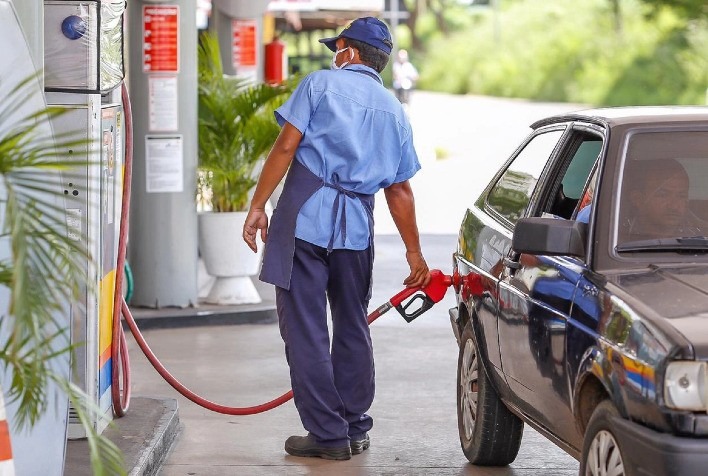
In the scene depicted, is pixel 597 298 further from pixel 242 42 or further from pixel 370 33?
pixel 242 42

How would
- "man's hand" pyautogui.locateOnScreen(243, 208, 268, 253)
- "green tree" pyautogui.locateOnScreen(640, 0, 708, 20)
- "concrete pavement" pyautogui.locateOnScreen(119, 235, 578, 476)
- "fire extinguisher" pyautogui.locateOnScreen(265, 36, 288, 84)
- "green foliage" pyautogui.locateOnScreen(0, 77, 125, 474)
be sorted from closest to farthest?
1. "green foliage" pyautogui.locateOnScreen(0, 77, 125, 474)
2. "man's hand" pyautogui.locateOnScreen(243, 208, 268, 253)
3. "concrete pavement" pyautogui.locateOnScreen(119, 235, 578, 476)
4. "fire extinguisher" pyautogui.locateOnScreen(265, 36, 288, 84)
5. "green tree" pyautogui.locateOnScreen(640, 0, 708, 20)

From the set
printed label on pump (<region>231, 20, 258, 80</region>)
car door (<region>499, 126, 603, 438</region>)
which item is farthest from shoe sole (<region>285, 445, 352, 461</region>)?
printed label on pump (<region>231, 20, 258, 80</region>)

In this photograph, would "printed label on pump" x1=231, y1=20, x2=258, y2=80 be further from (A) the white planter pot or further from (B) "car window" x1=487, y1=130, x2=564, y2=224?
(B) "car window" x1=487, y1=130, x2=564, y2=224

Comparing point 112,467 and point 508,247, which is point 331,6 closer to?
point 508,247

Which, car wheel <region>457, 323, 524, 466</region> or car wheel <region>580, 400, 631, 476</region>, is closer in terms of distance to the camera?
car wheel <region>580, 400, 631, 476</region>

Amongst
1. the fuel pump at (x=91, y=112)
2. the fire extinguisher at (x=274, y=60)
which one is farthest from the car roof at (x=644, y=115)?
the fire extinguisher at (x=274, y=60)

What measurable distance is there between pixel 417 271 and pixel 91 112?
1.69 metres

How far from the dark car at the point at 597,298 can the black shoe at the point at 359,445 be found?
1.77ft

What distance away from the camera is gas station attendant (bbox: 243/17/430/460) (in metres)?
6.48

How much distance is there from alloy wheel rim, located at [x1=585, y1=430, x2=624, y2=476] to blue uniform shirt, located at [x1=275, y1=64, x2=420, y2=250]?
211 cm

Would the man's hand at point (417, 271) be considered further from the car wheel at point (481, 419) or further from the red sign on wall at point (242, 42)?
the red sign on wall at point (242, 42)

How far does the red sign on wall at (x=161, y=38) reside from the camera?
34.8 ft

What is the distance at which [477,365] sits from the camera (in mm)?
6383

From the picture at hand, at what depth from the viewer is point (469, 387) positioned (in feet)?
21.5
